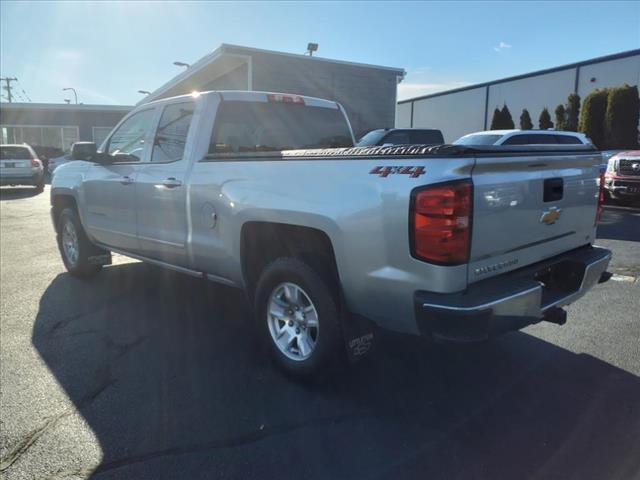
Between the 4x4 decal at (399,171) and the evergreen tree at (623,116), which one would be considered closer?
the 4x4 decal at (399,171)

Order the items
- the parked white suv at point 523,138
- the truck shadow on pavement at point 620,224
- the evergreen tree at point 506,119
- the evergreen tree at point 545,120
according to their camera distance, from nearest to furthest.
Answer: the truck shadow on pavement at point 620,224
the parked white suv at point 523,138
the evergreen tree at point 545,120
the evergreen tree at point 506,119

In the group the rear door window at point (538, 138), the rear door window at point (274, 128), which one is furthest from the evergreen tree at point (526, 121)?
the rear door window at point (274, 128)

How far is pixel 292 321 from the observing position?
3664mm

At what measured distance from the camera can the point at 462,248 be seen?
9.00 feet

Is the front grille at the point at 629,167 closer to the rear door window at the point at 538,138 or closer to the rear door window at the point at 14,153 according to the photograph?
the rear door window at the point at 538,138

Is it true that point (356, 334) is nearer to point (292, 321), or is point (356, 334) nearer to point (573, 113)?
point (292, 321)

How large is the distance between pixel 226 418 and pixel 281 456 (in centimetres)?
53

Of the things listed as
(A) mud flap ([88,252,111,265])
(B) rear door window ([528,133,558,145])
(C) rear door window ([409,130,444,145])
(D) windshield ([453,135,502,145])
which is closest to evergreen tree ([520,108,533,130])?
(C) rear door window ([409,130,444,145])

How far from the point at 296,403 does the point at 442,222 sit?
1.53 meters

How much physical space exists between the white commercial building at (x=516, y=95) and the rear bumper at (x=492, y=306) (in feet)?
77.9

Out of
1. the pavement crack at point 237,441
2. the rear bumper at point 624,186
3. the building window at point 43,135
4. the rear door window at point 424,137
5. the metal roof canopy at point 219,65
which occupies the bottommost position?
the pavement crack at point 237,441

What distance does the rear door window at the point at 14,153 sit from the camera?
1949 cm

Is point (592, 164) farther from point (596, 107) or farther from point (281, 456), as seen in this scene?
point (596, 107)

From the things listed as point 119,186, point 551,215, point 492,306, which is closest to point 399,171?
point 492,306
